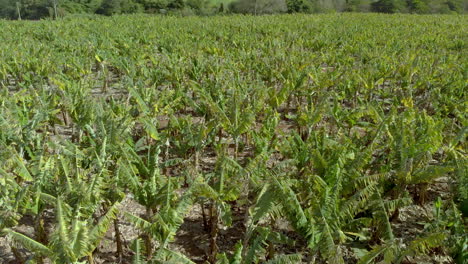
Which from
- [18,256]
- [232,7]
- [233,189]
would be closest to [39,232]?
[18,256]

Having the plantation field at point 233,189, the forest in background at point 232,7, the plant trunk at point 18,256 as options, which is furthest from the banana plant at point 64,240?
the forest in background at point 232,7

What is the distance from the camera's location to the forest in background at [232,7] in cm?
4810

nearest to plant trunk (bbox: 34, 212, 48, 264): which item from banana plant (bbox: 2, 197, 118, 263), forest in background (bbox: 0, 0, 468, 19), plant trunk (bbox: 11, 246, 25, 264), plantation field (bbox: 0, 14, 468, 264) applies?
plantation field (bbox: 0, 14, 468, 264)

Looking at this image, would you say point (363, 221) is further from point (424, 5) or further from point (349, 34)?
point (424, 5)

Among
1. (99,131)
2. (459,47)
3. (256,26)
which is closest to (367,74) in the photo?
(99,131)

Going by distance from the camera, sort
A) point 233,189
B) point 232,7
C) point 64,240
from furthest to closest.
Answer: point 232,7
point 233,189
point 64,240

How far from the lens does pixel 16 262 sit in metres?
4.78

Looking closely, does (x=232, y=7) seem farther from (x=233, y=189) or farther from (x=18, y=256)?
(x=18, y=256)

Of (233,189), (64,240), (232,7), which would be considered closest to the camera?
(64,240)

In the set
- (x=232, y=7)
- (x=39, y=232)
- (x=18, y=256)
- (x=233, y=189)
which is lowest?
(x=18, y=256)

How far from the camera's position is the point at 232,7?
2147 inches

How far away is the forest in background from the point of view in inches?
1894

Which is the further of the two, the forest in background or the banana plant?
the forest in background

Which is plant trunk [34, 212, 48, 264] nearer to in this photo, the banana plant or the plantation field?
the plantation field
